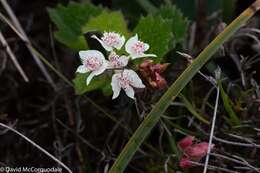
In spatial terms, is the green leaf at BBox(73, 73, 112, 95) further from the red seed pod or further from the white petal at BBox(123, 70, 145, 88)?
the red seed pod

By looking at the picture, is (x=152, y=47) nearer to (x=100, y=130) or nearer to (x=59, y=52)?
(x=100, y=130)

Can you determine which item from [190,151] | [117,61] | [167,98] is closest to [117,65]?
[117,61]

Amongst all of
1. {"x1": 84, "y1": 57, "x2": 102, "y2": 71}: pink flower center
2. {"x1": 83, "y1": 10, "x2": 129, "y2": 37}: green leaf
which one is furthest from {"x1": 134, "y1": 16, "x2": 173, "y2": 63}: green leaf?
{"x1": 84, "y1": 57, "x2": 102, "y2": 71}: pink flower center

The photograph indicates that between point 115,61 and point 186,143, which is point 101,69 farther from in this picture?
point 186,143

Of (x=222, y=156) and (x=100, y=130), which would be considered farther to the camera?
(x=100, y=130)

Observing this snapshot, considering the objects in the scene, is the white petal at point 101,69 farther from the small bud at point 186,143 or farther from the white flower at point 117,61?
the small bud at point 186,143

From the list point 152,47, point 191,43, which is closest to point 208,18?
point 191,43

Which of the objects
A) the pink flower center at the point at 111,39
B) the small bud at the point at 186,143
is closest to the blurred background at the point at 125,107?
the small bud at the point at 186,143
